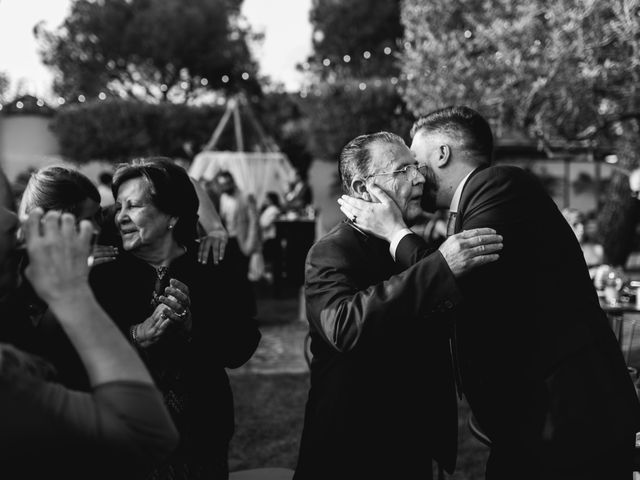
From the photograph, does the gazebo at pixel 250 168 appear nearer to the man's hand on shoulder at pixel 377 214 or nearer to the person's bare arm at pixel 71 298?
the man's hand on shoulder at pixel 377 214

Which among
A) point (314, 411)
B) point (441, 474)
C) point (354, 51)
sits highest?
point (354, 51)

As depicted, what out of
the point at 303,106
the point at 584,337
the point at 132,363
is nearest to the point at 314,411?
the point at 584,337

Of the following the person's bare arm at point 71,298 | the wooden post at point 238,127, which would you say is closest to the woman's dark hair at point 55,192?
the person's bare arm at point 71,298

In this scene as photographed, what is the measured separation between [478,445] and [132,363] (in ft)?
14.4

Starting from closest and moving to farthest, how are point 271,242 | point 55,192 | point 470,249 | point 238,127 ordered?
1. point 470,249
2. point 55,192
3. point 271,242
4. point 238,127

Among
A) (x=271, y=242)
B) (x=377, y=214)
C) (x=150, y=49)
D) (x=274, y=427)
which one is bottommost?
(x=274, y=427)

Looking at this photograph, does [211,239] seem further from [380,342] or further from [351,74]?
→ [351,74]

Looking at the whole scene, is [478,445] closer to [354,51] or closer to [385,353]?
[385,353]

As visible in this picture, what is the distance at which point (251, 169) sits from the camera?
2000 cm

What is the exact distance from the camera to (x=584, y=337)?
218 cm

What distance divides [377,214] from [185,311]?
2.52 feet

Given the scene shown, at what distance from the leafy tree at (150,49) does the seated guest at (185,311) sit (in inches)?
1475

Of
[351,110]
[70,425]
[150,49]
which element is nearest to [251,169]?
[351,110]

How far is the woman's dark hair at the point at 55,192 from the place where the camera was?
308 centimetres
